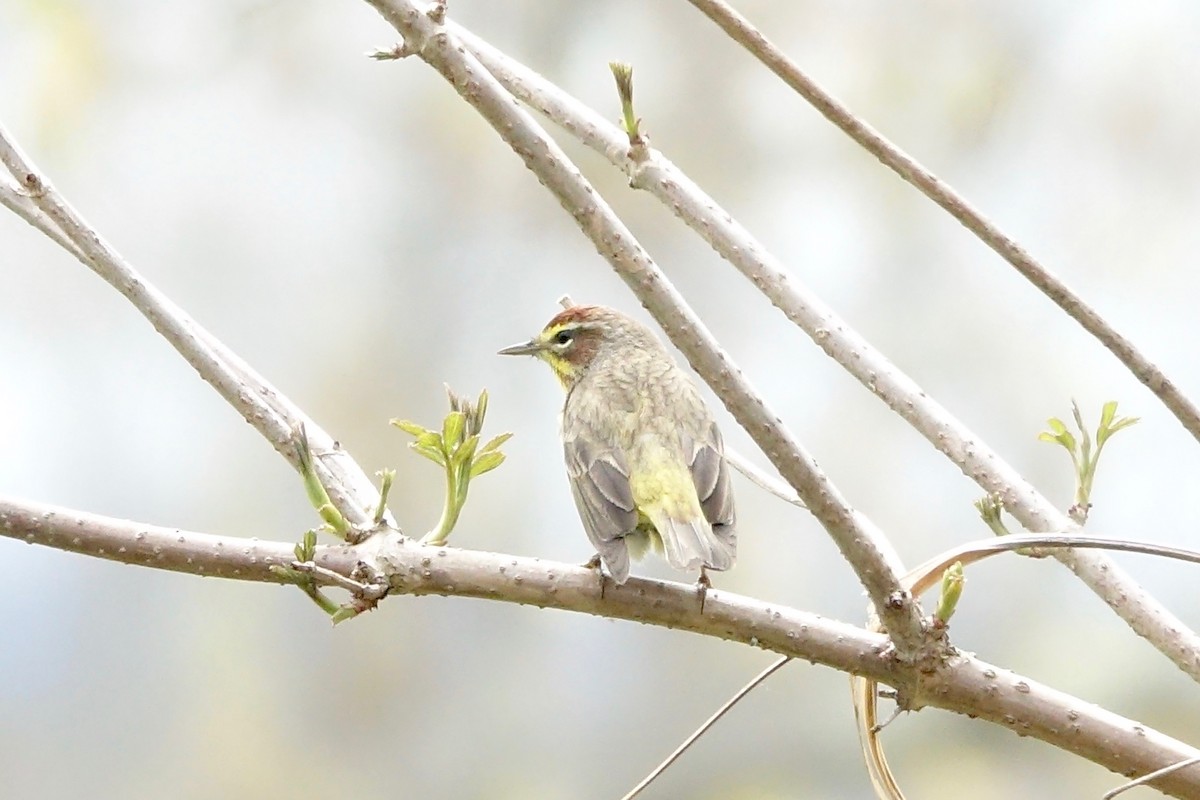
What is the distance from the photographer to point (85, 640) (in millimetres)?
2088

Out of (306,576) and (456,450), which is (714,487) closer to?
(456,450)

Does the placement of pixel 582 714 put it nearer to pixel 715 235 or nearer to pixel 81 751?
pixel 81 751

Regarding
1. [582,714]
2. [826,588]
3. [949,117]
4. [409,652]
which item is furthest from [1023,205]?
[409,652]

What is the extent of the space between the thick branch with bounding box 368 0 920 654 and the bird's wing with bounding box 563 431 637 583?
0.28 meters

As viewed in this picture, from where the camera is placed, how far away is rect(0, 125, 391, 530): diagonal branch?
1073 mm

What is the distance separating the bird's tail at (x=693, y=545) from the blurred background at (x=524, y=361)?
3.20ft

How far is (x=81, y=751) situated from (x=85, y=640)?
0.19 metres

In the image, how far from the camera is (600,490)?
4.26ft

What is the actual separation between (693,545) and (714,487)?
0.35 ft

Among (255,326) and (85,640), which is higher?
(255,326)

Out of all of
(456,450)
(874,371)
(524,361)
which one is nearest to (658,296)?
(456,450)

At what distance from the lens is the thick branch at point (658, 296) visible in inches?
32.6

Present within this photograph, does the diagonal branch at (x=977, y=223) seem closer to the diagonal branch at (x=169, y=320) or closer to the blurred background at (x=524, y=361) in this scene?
the diagonal branch at (x=169, y=320)

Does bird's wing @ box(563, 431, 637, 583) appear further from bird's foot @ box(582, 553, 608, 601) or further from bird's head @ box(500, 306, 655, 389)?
bird's head @ box(500, 306, 655, 389)
